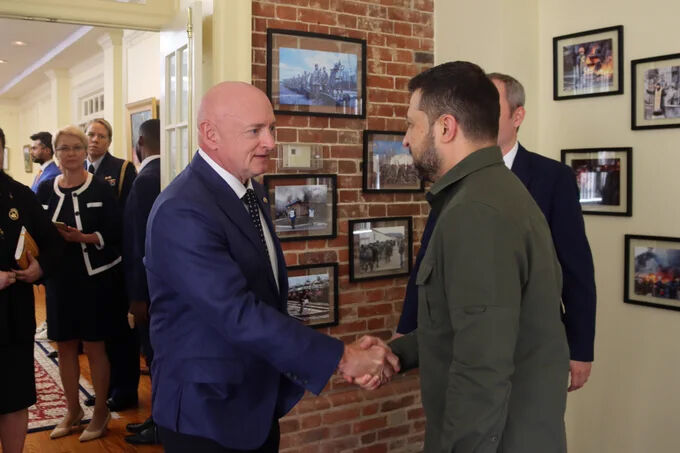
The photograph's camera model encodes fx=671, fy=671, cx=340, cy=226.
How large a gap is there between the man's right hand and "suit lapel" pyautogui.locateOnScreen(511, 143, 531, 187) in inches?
93.7

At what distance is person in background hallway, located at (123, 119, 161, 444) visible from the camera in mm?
3924

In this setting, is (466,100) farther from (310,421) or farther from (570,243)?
(310,421)

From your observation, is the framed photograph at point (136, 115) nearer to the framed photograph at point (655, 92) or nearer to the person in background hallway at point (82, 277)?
the person in background hallway at point (82, 277)

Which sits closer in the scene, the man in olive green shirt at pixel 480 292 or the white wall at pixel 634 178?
the man in olive green shirt at pixel 480 292

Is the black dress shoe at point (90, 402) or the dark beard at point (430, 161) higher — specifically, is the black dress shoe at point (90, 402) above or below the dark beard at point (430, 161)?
below

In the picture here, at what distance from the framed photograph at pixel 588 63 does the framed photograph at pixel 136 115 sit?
483 cm

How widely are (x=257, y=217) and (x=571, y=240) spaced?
48.2 inches

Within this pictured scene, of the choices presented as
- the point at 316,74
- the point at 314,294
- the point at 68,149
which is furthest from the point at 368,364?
the point at 68,149

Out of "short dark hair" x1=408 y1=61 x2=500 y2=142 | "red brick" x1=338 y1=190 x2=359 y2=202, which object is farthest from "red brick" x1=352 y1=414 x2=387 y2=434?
"short dark hair" x1=408 y1=61 x2=500 y2=142

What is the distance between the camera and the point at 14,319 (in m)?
3.10

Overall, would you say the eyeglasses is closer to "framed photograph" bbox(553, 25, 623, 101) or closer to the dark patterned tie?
the dark patterned tie

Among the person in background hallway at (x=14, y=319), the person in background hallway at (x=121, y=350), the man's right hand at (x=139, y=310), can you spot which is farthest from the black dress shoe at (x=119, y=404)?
the person in background hallway at (x=14, y=319)

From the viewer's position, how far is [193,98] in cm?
357

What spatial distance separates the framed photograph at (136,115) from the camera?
746 cm
